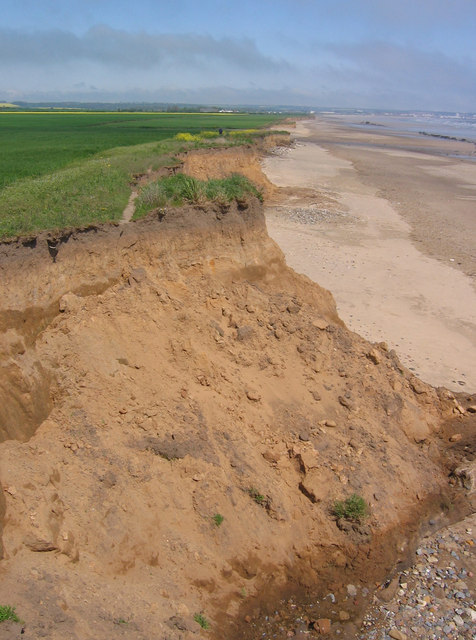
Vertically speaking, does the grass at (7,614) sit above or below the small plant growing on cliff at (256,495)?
above

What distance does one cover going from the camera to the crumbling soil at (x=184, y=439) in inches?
233

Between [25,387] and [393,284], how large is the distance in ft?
51.1

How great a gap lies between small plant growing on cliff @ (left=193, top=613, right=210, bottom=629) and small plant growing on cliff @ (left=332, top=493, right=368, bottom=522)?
110 inches

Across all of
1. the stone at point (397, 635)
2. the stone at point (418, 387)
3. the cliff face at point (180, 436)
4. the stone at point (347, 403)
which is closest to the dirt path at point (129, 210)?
the cliff face at point (180, 436)

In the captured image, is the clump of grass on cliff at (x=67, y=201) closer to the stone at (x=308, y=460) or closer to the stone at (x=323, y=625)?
the stone at (x=308, y=460)

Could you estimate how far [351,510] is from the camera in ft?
25.9

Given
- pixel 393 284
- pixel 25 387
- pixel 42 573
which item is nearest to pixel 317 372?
pixel 25 387

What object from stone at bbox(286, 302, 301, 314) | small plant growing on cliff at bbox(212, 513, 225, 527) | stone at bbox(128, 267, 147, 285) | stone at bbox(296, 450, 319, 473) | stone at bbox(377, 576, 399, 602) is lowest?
stone at bbox(377, 576, 399, 602)

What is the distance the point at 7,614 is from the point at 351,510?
5277 mm

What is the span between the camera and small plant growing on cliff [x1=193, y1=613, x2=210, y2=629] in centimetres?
600

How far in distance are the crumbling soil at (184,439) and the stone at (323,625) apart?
540mm

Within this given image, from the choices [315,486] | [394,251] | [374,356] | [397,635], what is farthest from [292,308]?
[394,251]

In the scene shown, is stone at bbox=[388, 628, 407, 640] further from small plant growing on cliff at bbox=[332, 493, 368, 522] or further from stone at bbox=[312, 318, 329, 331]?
stone at bbox=[312, 318, 329, 331]

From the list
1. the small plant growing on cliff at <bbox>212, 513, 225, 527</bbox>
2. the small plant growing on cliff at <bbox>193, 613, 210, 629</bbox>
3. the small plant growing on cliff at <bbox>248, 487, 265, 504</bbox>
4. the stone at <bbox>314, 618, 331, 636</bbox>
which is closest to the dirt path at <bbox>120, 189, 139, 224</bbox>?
the small plant growing on cliff at <bbox>248, 487, 265, 504</bbox>
